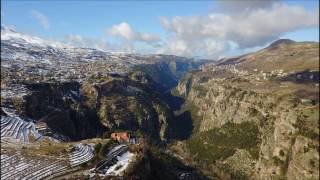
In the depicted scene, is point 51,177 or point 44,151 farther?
A: point 44,151

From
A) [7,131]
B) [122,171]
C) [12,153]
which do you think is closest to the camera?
[122,171]

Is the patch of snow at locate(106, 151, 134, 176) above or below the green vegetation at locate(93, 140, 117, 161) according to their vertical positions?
below

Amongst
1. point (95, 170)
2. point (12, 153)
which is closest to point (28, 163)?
point (12, 153)

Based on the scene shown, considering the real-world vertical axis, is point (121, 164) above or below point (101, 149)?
below

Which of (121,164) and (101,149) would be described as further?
(101,149)

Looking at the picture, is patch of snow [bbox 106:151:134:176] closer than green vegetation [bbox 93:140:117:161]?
Yes

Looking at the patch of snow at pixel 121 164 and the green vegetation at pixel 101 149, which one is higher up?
the green vegetation at pixel 101 149

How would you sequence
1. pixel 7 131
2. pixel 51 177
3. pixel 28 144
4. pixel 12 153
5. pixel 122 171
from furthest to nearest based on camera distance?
1. pixel 7 131
2. pixel 28 144
3. pixel 12 153
4. pixel 122 171
5. pixel 51 177

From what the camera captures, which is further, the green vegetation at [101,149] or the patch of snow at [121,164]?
the green vegetation at [101,149]

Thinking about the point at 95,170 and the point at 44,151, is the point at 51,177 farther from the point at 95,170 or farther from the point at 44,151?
the point at 44,151

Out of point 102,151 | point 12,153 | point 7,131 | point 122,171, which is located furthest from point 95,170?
point 7,131

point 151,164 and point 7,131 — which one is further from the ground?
point 7,131
